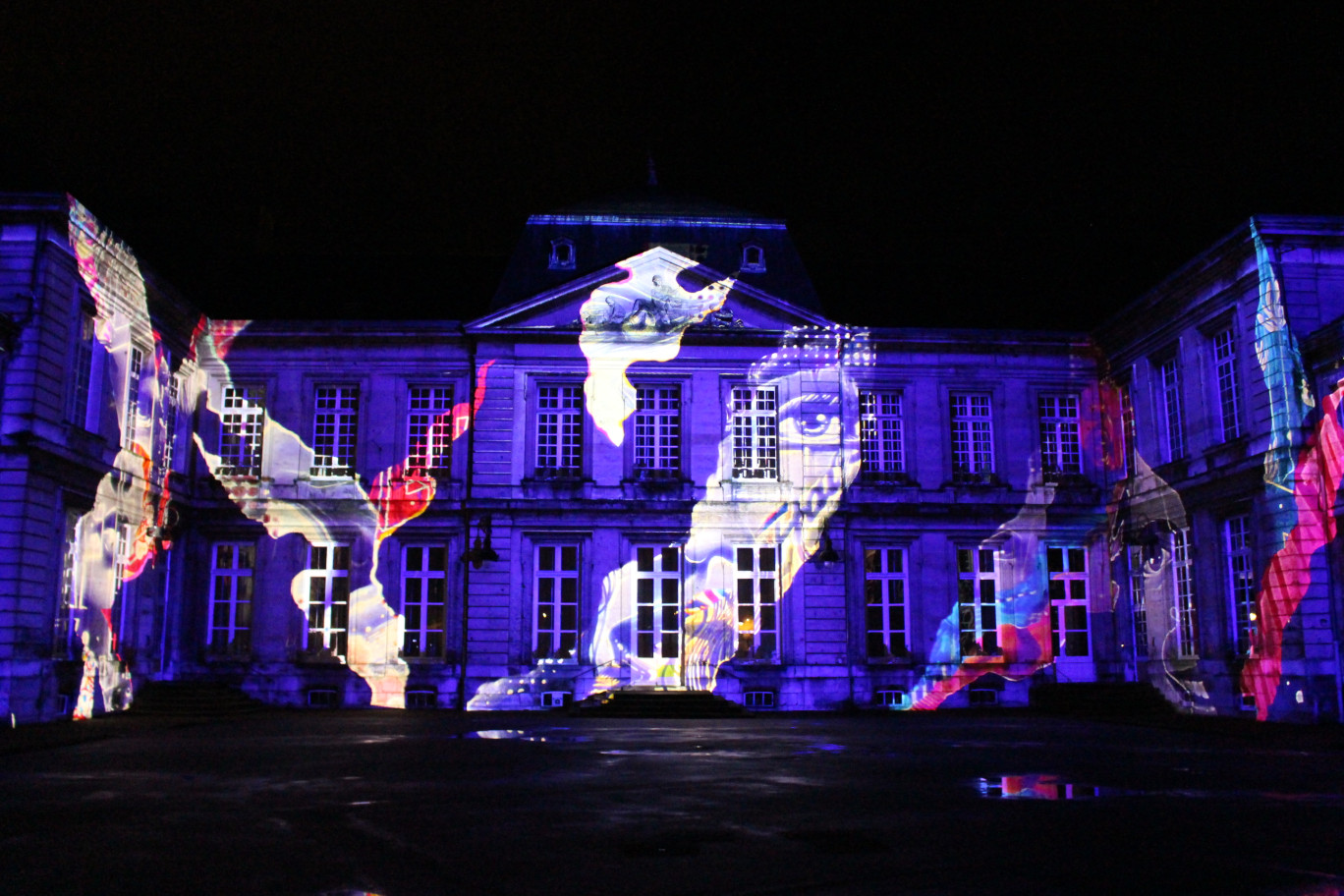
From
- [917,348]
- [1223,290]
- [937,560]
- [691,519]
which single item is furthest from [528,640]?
[1223,290]

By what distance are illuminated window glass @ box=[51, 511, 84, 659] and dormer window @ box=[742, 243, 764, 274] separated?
16.3 m

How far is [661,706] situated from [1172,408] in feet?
42.9

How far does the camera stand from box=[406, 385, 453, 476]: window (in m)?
26.0

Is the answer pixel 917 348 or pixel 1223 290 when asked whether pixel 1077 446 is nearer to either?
pixel 917 348

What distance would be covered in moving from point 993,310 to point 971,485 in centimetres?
500

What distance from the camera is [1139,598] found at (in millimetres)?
25047

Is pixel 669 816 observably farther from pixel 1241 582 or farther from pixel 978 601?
pixel 978 601

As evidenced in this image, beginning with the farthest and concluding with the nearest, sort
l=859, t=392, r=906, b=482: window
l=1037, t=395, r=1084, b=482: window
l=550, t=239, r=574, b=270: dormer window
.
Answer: l=550, t=239, r=574, b=270: dormer window → l=1037, t=395, r=1084, b=482: window → l=859, t=392, r=906, b=482: window

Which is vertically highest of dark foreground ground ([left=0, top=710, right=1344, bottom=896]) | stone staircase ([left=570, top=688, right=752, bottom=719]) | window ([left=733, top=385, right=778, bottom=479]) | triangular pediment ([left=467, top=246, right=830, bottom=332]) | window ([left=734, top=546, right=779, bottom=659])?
triangular pediment ([left=467, top=246, right=830, bottom=332])

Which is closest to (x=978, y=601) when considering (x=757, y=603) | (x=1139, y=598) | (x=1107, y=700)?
(x=1139, y=598)

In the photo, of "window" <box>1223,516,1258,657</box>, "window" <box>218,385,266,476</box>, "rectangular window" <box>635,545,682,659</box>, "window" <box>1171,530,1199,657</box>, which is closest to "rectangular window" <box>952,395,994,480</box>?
"window" <box>1171,530,1199,657</box>

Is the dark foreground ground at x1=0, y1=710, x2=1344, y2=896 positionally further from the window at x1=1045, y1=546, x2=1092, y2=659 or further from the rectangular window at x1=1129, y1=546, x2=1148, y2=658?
the window at x1=1045, y1=546, x2=1092, y2=659

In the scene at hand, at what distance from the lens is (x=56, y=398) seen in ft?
64.7

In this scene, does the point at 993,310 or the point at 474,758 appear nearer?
the point at 474,758
